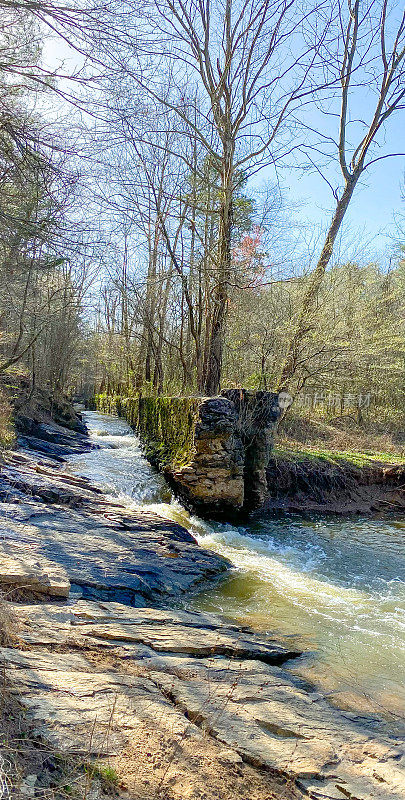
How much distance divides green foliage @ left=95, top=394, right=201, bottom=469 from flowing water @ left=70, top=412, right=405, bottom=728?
0.77 metres

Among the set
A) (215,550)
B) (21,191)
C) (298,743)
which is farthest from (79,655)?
(215,550)

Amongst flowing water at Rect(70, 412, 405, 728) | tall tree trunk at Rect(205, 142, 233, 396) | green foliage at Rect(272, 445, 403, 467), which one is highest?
tall tree trunk at Rect(205, 142, 233, 396)

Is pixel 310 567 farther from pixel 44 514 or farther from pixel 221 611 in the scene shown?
pixel 44 514

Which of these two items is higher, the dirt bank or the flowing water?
the dirt bank

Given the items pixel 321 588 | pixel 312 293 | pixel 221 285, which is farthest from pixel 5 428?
pixel 312 293

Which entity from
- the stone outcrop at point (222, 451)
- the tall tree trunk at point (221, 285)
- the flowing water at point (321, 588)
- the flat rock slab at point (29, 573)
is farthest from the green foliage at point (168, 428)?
the flat rock slab at point (29, 573)

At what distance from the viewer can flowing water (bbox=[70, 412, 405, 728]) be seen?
13.0ft

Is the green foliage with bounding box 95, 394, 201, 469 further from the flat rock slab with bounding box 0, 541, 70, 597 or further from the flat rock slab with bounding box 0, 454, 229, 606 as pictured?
the flat rock slab with bounding box 0, 541, 70, 597

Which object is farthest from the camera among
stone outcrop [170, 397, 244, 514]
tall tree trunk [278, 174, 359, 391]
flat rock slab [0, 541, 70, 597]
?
tall tree trunk [278, 174, 359, 391]

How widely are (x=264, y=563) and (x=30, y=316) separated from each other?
32.4 feet

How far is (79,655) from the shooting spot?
3008 mm

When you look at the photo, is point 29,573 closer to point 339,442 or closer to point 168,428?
point 168,428

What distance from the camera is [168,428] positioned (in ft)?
37.8

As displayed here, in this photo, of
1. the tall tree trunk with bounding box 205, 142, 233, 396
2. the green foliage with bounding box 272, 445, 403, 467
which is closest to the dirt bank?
the green foliage with bounding box 272, 445, 403, 467
